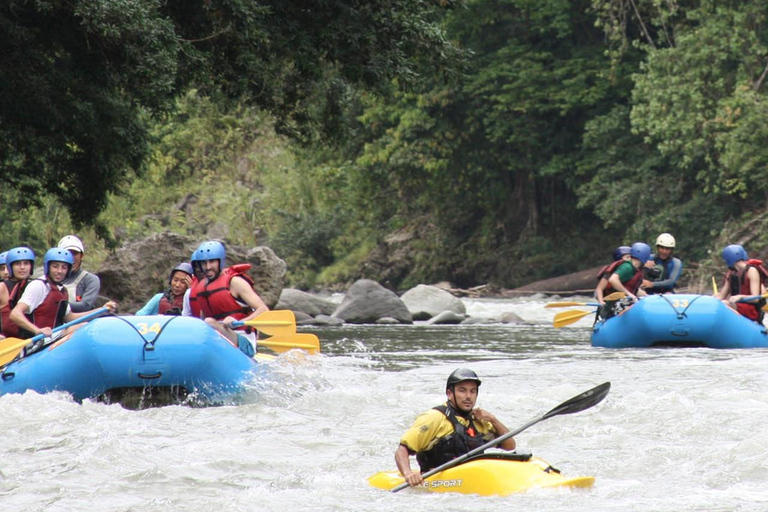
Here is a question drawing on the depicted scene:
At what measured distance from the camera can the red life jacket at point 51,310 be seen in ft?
31.7

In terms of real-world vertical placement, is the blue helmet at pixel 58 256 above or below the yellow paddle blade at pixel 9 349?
above

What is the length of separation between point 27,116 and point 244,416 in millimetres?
5211

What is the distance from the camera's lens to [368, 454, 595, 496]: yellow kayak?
5875 mm

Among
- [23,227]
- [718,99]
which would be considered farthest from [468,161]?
[23,227]

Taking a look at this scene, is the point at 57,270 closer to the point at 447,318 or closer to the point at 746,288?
the point at 746,288

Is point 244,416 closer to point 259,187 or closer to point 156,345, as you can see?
point 156,345

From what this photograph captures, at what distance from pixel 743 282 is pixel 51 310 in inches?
299

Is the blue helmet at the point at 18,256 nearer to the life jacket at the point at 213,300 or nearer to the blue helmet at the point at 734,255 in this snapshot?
the life jacket at the point at 213,300

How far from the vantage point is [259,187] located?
142 feet

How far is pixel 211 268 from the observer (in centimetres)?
988

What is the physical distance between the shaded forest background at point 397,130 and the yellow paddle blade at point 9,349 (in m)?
3.00

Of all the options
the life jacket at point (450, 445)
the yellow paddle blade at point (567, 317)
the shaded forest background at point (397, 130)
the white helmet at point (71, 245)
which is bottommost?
the life jacket at point (450, 445)

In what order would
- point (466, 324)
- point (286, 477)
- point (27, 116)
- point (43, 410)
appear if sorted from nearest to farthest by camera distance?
point (286, 477) → point (43, 410) → point (27, 116) → point (466, 324)

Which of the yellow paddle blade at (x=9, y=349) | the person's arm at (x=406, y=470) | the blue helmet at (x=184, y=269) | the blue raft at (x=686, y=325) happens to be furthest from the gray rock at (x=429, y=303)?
the person's arm at (x=406, y=470)
